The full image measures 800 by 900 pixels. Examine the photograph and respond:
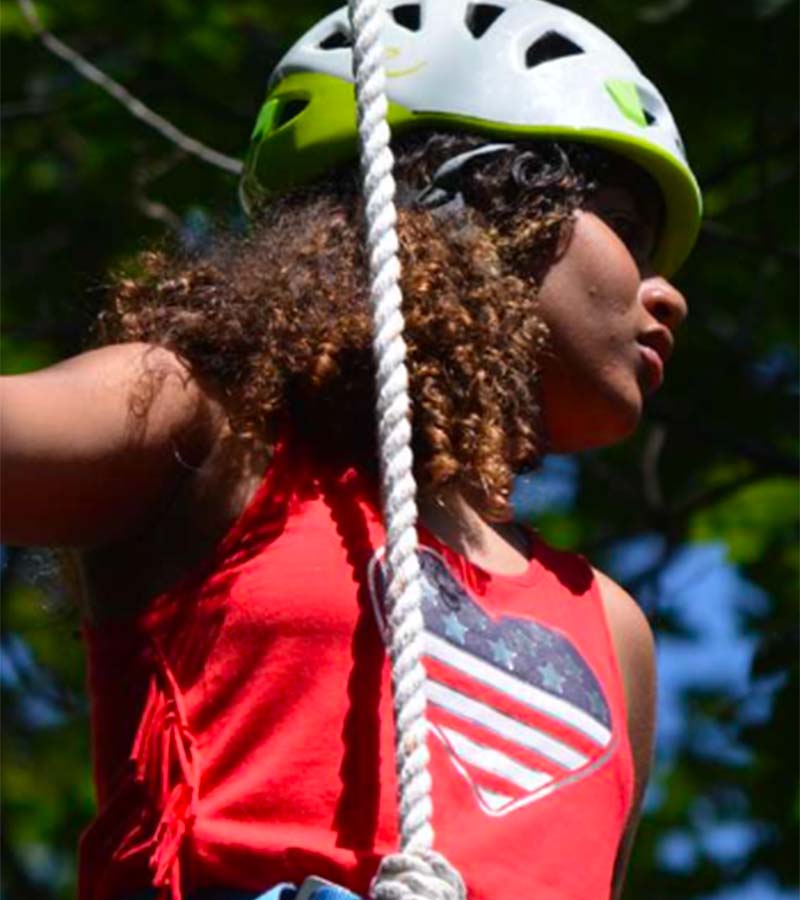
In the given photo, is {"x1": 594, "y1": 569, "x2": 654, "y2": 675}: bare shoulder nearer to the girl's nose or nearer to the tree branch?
the girl's nose

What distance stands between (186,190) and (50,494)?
2.99 meters

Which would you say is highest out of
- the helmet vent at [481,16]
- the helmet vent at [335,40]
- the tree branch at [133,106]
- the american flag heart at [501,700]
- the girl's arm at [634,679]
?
the helmet vent at [335,40]

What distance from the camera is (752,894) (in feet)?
24.2

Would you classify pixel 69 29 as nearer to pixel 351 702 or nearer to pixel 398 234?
pixel 398 234

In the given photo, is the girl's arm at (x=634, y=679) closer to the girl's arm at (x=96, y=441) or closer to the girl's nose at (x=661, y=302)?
the girl's nose at (x=661, y=302)

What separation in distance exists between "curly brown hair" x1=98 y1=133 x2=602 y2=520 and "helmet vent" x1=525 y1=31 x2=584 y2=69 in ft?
1.16

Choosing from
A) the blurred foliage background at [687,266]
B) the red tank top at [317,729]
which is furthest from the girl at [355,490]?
the blurred foliage background at [687,266]

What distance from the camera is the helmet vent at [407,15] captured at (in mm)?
3768

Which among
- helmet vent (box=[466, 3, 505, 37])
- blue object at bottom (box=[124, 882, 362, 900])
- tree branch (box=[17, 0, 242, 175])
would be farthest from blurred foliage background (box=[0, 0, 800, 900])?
blue object at bottom (box=[124, 882, 362, 900])

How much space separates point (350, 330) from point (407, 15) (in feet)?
2.45

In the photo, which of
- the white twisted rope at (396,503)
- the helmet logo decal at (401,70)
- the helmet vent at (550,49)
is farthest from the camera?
the helmet vent at (550,49)

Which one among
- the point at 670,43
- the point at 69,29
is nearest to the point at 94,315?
the point at 670,43

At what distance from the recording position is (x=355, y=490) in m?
3.20

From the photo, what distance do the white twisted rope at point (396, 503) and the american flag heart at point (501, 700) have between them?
0.20 metres
